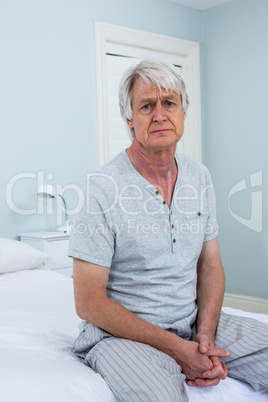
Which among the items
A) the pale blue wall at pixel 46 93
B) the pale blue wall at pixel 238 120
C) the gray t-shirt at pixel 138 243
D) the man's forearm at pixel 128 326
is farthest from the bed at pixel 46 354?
the pale blue wall at pixel 238 120

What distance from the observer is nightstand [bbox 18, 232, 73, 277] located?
114 inches

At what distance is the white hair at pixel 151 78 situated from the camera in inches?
53.7

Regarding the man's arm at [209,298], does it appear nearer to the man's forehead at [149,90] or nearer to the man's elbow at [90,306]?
the man's elbow at [90,306]

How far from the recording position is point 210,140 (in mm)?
4145

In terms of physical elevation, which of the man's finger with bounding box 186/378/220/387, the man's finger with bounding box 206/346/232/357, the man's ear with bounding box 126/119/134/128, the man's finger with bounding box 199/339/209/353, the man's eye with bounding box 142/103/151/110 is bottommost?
the man's finger with bounding box 186/378/220/387

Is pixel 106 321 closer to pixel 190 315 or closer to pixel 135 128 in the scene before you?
pixel 190 315

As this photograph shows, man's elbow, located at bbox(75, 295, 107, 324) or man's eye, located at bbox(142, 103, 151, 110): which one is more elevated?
man's eye, located at bbox(142, 103, 151, 110)

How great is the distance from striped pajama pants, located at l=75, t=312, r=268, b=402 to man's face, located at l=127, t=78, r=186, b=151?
53cm

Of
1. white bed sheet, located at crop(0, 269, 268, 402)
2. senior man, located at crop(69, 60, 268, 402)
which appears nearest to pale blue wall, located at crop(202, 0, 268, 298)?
white bed sheet, located at crop(0, 269, 268, 402)

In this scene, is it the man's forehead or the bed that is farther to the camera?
the man's forehead

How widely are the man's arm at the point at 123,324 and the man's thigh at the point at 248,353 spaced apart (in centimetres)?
8

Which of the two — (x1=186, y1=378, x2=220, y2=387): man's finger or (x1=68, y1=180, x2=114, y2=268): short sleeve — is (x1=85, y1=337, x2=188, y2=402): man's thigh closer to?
(x1=186, y1=378, x2=220, y2=387): man's finger

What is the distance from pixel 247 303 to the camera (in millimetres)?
3873

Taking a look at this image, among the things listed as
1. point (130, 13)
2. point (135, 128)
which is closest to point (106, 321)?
point (135, 128)
